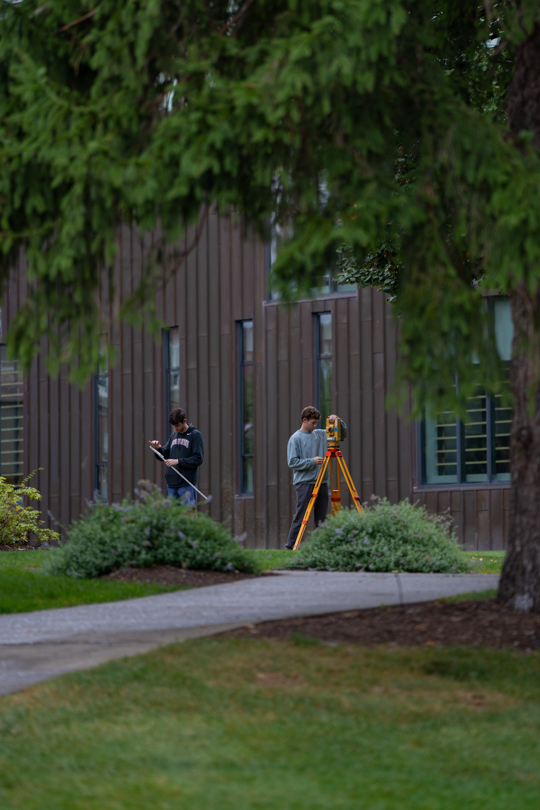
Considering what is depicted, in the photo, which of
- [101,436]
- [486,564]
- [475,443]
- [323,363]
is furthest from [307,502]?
[101,436]

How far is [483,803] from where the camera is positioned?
419 cm

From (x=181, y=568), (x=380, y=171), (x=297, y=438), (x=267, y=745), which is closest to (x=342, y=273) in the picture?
(x=297, y=438)

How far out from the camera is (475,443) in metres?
18.7

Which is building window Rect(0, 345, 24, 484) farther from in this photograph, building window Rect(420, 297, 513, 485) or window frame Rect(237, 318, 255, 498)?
building window Rect(420, 297, 513, 485)

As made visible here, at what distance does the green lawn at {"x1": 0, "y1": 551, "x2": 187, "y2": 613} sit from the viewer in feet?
28.3

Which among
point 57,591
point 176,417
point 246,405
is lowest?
point 57,591

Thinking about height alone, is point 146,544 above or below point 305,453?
below

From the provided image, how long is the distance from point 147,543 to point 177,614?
6.58 ft

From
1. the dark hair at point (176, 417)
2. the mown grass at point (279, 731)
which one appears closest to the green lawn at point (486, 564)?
the dark hair at point (176, 417)

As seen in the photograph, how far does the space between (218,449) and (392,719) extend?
1645 centimetres

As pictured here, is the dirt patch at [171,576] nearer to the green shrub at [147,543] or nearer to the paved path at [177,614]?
the green shrub at [147,543]

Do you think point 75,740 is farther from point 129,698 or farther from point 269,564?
point 269,564

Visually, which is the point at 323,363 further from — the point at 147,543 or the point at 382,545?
the point at 147,543

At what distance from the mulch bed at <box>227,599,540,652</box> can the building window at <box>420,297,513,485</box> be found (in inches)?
423
